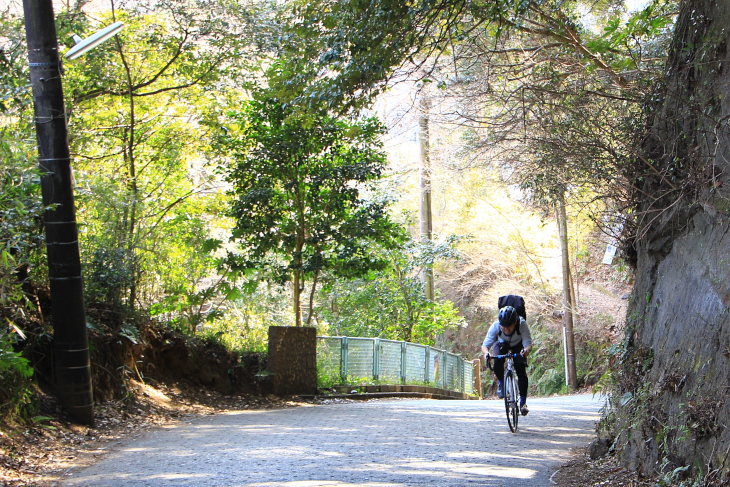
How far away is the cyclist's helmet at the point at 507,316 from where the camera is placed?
959 cm

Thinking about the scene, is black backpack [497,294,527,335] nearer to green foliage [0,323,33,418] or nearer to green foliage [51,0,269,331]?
green foliage [0,323,33,418]

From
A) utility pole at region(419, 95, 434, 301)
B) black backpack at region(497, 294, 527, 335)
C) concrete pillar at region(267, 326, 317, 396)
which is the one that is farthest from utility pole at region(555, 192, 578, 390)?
black backpack at region(497, 294, 527, 335)

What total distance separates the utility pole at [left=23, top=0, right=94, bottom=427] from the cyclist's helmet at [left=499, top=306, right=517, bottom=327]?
18.7ft

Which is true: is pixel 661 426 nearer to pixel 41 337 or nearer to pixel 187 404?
pixel 41 337

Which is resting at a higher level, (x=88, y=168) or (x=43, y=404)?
(x=88, y=168)

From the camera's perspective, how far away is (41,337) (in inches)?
400

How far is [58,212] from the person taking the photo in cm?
957

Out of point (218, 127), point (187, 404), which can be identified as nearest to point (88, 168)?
point (218, 127)

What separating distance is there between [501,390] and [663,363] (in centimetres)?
368

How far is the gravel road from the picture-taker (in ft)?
21.5

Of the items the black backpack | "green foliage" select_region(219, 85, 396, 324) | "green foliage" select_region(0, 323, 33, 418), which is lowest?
"green foliage" select_region(0, 323, 33, 418)

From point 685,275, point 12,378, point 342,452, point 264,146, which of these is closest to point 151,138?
point 264,146

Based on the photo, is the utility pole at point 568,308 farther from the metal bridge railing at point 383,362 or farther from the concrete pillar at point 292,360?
the concrete pillar at point 292,360

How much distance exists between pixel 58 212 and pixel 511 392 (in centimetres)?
655
